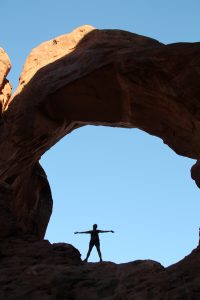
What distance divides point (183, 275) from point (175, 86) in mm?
8278

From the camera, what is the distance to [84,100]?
21.3 metres

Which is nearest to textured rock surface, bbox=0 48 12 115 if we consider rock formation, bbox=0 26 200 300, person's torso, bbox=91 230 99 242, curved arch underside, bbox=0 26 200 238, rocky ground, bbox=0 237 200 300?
rock formation, bbox=0 26 200 300

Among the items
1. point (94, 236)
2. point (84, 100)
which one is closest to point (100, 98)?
point (84, 100)

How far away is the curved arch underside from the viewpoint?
19.1m

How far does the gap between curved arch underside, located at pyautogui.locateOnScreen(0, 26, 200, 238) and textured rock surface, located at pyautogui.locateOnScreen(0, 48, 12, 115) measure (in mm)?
496

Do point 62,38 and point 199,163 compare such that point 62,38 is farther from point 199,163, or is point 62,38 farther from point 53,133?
point 199,163

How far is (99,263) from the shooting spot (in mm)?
15398

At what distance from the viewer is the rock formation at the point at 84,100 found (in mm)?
18812

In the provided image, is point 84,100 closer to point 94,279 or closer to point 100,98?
point 100,98

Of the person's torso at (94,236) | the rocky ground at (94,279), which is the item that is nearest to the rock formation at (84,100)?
the rocky ground at (94,279)

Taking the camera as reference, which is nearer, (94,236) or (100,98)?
(94,236)

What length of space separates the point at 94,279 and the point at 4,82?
1303 centimetres

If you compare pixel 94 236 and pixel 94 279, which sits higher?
pixel 94 236

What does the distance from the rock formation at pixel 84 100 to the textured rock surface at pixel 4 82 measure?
0.05m
